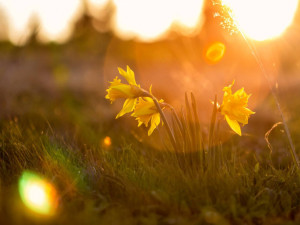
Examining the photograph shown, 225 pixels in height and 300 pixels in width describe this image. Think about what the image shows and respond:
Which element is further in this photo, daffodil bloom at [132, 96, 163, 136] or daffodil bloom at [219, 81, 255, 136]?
daffodil bloom at [132, 96, 163, 136]

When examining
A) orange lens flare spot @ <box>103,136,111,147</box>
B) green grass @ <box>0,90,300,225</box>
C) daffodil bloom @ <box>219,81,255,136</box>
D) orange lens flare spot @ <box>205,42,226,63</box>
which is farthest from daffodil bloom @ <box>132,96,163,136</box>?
orange lens flare spot @ <box>205,42,226,63</box>

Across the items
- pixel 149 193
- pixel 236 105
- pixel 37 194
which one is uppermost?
pixel 236 105

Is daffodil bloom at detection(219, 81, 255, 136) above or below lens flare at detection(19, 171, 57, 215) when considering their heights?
above

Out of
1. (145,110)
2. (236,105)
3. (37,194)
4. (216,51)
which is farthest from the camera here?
(216,51)

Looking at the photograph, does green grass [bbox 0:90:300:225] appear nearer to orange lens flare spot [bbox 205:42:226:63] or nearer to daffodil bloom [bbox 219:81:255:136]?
daffodil bloom [bbox 219:81:255:136]

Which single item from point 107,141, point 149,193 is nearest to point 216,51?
point 107,141

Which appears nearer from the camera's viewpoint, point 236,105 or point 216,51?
point 236,105

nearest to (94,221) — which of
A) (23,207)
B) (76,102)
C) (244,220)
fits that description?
(23,207)

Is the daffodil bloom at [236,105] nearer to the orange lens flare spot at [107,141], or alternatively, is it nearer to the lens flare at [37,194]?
the lens flare at [37,194]

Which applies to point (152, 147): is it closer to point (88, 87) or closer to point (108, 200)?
point (108, 200)

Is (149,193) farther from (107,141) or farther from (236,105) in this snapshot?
(107,141)
